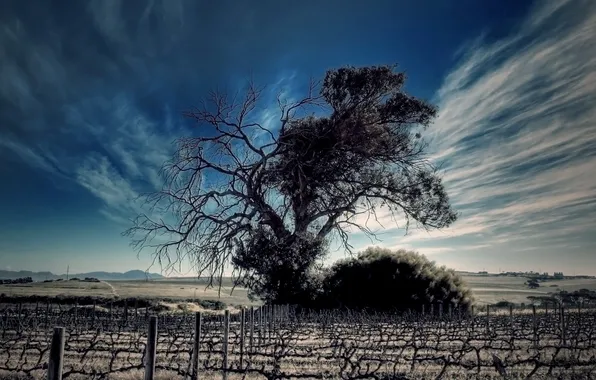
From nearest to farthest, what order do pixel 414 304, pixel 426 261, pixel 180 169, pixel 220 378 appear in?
pixel 220 378 → pixel 180 169 → pixel 414 304 → pixel 426 261

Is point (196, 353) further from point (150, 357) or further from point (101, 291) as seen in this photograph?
point (101, 291)

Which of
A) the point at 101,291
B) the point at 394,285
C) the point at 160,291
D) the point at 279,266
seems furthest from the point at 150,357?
the point at 160,291

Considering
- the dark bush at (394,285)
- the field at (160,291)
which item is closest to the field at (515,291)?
the field at (160,291)

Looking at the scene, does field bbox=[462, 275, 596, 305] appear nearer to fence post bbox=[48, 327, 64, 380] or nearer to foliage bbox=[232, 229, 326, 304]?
foliage bbox=[232, 229, 326, 304]

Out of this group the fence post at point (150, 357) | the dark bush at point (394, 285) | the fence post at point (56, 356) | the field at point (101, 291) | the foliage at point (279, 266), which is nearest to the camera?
the fence post at point (56, 356)

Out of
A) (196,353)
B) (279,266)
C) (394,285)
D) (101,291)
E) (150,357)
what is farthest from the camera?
(101,291)

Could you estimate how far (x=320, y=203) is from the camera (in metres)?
28.2

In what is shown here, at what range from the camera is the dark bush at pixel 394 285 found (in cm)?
3139

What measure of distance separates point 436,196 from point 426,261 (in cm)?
805

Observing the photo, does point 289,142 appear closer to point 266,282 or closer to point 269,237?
point 269,237

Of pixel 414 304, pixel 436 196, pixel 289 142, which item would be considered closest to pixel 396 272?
pixel 414 304

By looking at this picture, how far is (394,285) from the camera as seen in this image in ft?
105

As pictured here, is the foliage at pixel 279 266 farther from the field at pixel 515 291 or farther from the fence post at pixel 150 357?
the field at pixel 515 291

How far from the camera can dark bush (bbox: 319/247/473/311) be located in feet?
103
